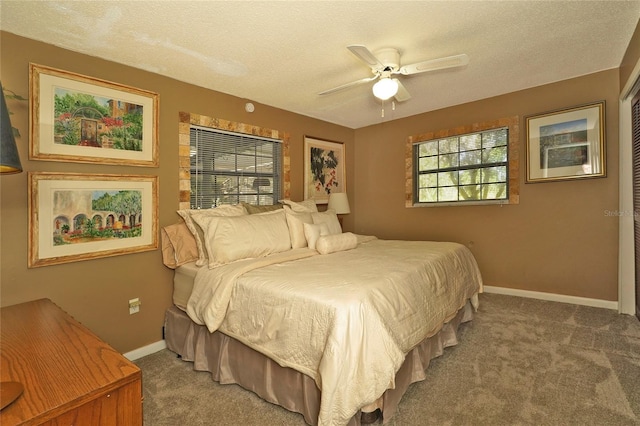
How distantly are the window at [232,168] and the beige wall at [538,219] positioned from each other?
6.52 feet

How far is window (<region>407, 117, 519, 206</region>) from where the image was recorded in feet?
12.4

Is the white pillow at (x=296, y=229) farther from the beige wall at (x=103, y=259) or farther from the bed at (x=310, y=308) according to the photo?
the beige wall at (x=103, y=259)

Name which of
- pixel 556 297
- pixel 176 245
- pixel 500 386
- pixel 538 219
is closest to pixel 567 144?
pixel 538 219

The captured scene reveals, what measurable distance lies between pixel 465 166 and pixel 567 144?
1.09 m

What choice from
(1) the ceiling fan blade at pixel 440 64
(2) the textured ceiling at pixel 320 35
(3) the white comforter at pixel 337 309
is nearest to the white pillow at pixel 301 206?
(3) the white comforter at pixel 337 309

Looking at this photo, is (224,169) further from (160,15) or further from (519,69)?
(519,69)

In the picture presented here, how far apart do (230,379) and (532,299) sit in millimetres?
3410

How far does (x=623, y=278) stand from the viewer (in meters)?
3.02

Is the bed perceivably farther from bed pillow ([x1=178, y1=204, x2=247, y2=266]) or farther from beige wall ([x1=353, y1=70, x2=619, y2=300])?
beige wall ([x1=353, y1=70, x2=619, y2=300])

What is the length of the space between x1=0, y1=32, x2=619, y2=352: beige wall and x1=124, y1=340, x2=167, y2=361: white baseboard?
42 mm

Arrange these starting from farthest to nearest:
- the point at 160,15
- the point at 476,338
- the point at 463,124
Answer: the point at 463,124 → the point at 476,338 → the point at 160,15

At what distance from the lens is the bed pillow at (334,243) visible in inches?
110

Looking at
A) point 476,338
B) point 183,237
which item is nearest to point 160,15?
point 183,237

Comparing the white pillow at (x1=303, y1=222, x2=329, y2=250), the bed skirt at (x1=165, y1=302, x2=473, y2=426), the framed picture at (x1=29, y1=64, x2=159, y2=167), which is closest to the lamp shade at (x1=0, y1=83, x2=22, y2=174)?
the framed picture at (x1=29, y1=64, x2=159, y2=167)
